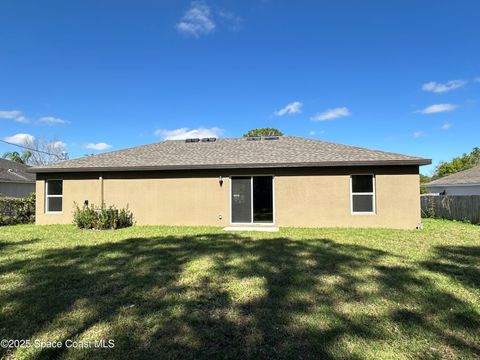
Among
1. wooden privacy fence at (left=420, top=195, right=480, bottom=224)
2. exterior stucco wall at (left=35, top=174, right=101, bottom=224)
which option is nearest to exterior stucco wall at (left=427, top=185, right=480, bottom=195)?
wooden privacy fence at (left=420, top=195, right=480, bottom=224)

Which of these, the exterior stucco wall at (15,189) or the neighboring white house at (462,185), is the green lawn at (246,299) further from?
the exterior stucco wall at (15,189)

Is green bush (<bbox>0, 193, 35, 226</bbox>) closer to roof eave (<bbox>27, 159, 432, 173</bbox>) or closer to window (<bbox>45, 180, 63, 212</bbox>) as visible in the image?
window (<bbox>45, 180, 63, 212</bbox>)

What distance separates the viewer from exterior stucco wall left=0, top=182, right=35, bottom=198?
19.9 meters

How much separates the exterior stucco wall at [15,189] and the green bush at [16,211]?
26.4 feet

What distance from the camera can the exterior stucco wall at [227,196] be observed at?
1066cm

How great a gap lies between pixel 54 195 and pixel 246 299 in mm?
11624

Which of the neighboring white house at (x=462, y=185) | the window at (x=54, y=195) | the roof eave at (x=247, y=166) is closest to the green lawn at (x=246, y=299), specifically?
the roof eave at (x=247, y=166)

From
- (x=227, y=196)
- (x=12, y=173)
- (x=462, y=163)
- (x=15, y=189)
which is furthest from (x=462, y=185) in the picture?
(x=12, y=173)

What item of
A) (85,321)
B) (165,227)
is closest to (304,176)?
(165,227)

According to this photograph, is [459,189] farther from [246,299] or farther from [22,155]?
[22,155]

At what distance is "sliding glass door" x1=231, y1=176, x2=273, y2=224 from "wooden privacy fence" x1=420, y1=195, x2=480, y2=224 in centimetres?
887

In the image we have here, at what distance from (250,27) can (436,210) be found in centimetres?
1301

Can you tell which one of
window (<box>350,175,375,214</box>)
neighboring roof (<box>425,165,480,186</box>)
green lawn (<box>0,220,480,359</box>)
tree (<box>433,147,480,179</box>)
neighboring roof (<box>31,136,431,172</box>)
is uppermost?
tree (<box>433,147,480,179</box>)

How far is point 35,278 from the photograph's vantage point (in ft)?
16.6
